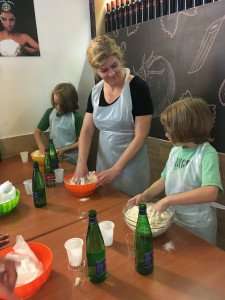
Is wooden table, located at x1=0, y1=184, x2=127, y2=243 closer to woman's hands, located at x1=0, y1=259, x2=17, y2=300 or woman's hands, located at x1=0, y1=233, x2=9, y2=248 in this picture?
woman's hands, located at x1=0, y1=233, x2=9, y2=248

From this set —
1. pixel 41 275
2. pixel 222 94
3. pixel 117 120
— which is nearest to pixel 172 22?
pixel 222 94

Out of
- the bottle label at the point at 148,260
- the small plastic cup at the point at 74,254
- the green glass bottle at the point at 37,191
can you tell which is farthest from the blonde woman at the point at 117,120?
the bottle label at the point at 148,260

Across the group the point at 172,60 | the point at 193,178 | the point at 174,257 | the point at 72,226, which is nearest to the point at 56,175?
the point at 72,226

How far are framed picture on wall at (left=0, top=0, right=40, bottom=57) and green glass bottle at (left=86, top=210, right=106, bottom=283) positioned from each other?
6.54ft

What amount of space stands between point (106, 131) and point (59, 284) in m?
1.12

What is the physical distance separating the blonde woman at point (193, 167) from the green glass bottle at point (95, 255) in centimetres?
34

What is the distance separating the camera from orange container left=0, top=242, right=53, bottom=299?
0.87 m

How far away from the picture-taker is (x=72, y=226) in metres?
1.29

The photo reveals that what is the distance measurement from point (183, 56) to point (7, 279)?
5.67 ft

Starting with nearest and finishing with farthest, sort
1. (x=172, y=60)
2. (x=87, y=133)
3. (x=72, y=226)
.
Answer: (x=72, y=226)
(x=87, y=133)
(x=172, y=60)

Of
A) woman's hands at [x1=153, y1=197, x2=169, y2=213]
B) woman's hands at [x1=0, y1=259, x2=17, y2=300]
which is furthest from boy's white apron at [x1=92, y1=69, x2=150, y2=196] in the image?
woman's hands at [x1=0, y1=259, x2=17, y2=300]

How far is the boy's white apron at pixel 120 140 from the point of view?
5.82 feet

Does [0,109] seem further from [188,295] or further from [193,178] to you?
[188,295]

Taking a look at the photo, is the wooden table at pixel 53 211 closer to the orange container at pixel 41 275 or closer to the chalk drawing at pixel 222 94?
the orange container at pixel 41 275
